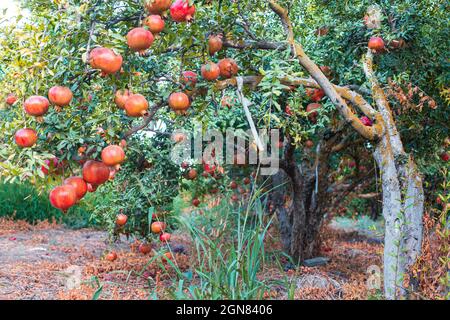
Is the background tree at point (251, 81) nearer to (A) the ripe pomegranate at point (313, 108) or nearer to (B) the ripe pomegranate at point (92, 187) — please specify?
(A) the ripe pomegranate at point (313, 108)

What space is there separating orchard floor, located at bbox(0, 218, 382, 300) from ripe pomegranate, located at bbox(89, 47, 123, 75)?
1.22 meters

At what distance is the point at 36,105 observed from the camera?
8.71ft

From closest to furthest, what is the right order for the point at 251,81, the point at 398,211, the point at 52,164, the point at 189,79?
1. the point at 52,164
2. the point at 189,79
3. the point at 398,211
4. the point at 251,81

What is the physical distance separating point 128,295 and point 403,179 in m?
2.35

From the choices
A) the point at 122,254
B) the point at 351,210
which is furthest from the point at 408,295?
the point at 351,210

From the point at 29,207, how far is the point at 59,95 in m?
6.83

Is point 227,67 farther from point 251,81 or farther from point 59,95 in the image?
point 59,95

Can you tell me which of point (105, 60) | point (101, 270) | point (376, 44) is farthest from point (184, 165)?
point (105, 60)

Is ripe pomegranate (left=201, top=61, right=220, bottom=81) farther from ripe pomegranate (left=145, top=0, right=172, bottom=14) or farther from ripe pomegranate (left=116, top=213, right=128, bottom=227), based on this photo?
ripe pomegranate (left=116, top=213, right=128, bottom=227)

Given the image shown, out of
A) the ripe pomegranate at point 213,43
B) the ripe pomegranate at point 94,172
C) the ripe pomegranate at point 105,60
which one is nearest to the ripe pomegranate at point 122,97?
the ripe pomegranate at point 105,60

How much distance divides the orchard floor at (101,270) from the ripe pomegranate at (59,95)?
107 centimetres

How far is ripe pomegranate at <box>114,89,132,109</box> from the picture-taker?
2.85m

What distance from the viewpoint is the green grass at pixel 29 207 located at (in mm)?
8758

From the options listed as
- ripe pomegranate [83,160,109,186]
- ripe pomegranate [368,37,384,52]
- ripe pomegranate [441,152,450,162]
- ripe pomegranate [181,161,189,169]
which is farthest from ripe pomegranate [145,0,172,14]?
ripe pomegranate [441,152,450,162]
